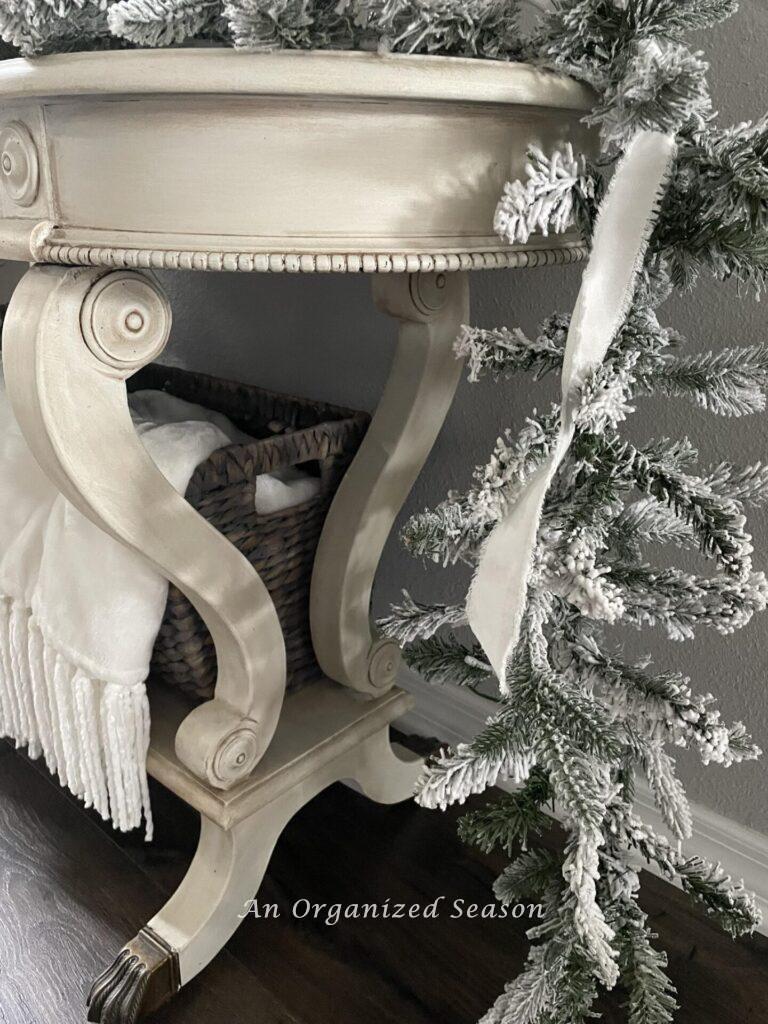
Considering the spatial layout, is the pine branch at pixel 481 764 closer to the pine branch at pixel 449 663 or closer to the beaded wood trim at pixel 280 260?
the pine branch at pixel 449 663

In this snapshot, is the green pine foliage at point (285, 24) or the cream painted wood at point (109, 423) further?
the cream painted wood at point (109, 423)

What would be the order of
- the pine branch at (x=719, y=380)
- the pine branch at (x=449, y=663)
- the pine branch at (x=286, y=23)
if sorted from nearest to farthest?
the pine branch at (x=286, y=23) → the pine branch at (x=719, y=380) → the pine branch at (x=449, y=663)

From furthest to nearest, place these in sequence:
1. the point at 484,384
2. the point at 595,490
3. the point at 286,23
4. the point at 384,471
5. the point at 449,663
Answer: the point at 484,384, the point at 384,471, the point at 449,663, the point at 595,490, the point at 286,23

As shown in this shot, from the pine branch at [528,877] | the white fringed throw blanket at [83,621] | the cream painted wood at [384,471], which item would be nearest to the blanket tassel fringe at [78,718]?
the white fringed throw blanket at [83,621]

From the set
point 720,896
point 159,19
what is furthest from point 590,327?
point 720,896

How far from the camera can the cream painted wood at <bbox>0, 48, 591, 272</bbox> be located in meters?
0.44

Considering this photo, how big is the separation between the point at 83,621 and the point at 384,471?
305 mm

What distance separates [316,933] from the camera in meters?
0.81

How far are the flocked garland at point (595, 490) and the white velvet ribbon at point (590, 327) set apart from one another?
0.01 metres

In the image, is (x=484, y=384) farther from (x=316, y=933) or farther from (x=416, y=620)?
(x=316, y=933)

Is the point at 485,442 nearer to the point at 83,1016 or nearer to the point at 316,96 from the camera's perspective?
the point at 316,96

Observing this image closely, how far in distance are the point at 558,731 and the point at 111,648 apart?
15.4 inches

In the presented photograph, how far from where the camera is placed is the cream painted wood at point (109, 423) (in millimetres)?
546

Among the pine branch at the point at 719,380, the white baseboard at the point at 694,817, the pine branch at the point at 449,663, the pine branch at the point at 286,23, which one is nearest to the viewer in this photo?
the pine branch at the point at 286,23
